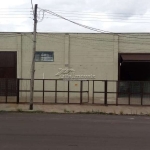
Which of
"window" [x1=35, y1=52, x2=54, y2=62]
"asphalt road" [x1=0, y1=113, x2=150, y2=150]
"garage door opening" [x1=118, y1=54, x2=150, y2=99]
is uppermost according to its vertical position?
"window" [x1=35, y1=52, x2=54, y2=62]

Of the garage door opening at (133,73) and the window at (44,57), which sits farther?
the window at (44,57)

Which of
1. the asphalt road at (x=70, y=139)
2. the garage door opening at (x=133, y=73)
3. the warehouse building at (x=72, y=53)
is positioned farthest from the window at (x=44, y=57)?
the asphalt road at (x=70, y=139)

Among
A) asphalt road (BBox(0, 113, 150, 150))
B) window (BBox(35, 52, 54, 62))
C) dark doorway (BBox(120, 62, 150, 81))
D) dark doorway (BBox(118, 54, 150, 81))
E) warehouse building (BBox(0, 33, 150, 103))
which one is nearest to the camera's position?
asphalt road (BBox(0, 113, 150, 150))

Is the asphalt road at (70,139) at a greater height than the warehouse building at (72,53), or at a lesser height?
lesser

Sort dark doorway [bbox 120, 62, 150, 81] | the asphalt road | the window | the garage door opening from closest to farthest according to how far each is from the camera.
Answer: the asphalt road
the garage door opening
the window
dark doorway [bbox 120, 62, 150, 81]

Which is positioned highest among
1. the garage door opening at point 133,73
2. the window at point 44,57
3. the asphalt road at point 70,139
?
the window at point 44,57

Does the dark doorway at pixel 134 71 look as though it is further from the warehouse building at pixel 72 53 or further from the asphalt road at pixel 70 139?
the asphalt road at pixel 70 139

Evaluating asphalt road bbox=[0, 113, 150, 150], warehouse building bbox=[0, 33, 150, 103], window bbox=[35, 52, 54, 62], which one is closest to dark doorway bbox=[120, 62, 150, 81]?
warehouse building bbox=[0, 33, 150, 103]

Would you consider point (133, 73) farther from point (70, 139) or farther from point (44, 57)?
point (70, 139)

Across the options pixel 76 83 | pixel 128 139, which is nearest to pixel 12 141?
pixel 128 139

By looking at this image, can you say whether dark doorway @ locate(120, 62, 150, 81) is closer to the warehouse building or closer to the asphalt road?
the warehouse building

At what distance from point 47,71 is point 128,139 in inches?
858

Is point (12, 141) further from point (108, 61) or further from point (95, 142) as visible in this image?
point (108, 61)

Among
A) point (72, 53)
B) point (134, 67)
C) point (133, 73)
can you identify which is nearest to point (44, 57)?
point (72, 53)
